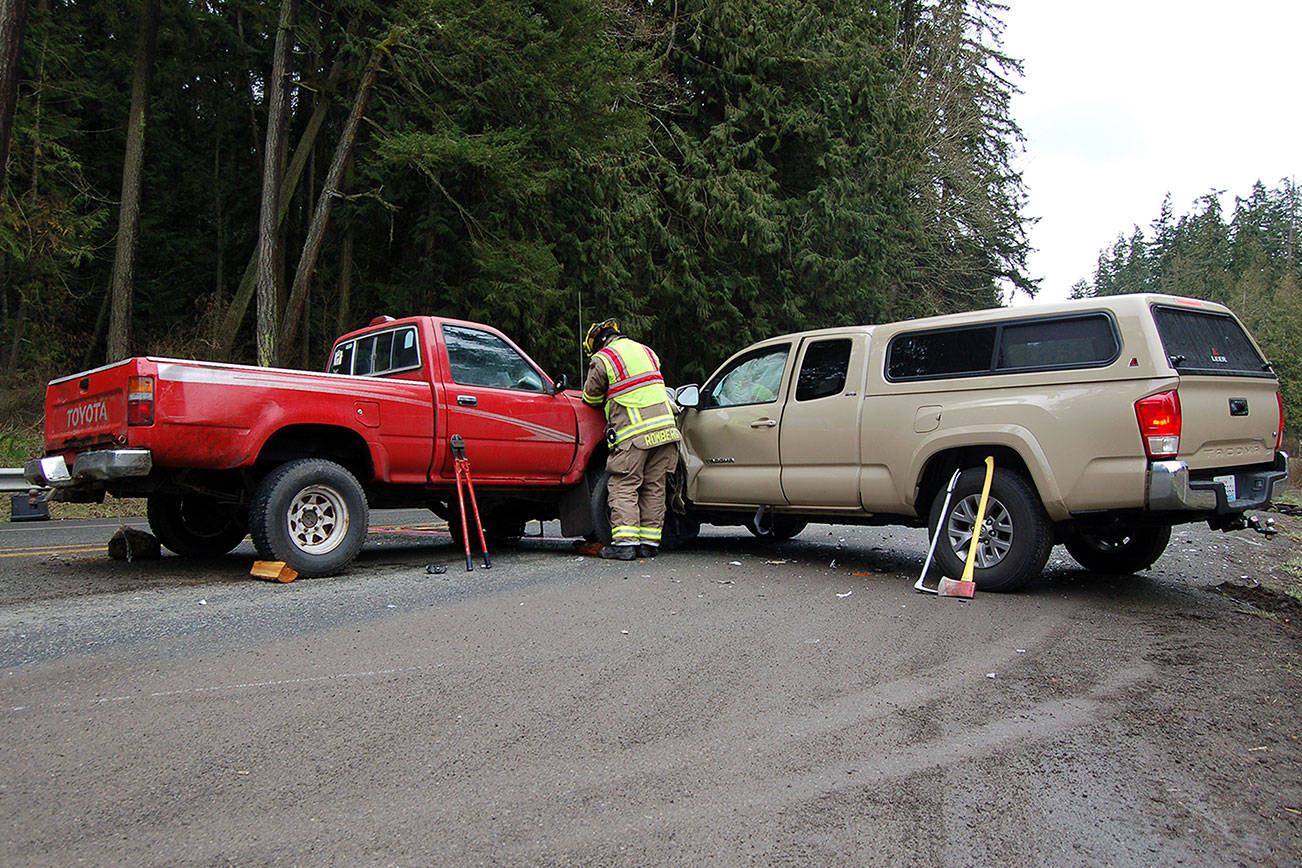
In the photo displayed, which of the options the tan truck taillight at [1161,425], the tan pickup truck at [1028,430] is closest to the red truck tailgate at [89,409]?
the tan pickup truck at [1028,430]

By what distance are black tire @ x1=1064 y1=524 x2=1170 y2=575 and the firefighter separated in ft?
11.1

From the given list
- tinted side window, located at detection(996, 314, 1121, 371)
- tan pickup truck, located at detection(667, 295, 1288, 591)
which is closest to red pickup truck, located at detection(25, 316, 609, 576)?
tan pickup truck, located at detection(667, 295, 1288, 591)

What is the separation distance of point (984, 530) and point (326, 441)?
197 inches

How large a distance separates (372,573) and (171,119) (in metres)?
23.1

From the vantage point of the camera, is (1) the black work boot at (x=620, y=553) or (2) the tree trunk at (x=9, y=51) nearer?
(1) the black work boot at (x=620, y=553)

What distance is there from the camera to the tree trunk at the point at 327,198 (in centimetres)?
1738

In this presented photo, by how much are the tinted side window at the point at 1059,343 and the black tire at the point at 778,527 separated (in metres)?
2.65

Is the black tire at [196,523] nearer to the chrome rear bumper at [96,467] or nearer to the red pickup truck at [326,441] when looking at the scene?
the red pickup truck at [326,441]

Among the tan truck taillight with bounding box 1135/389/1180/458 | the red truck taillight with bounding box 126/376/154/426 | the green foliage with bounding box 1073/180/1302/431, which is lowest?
the tan truck taillight with bounding box 1135/389/1180/458

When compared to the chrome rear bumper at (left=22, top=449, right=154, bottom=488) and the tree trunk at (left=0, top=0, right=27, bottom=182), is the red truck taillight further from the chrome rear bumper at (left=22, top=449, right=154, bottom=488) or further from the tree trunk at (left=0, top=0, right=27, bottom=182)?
the tree trunk at (left=0, top=0, right=27, bottom=182)

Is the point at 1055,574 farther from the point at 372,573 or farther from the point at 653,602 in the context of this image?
the point at 372,573

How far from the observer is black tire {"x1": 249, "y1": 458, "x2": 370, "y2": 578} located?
6773 mm

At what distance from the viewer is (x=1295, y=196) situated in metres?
90.1

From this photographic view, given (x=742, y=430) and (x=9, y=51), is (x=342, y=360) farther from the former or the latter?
(x=9, y=51)
